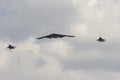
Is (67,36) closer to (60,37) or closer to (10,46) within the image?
(60,37)

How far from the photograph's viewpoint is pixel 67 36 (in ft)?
514

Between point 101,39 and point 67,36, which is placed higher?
point 101,39

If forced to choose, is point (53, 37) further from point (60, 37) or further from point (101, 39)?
point (101, 39)

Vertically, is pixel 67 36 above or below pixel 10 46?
below

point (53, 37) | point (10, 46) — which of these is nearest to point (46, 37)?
point (53, 37)

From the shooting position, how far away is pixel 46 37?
533 feet

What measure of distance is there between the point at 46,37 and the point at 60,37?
678 cm

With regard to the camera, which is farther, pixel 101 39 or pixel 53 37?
pixel 101 39

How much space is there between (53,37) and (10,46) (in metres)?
38.1

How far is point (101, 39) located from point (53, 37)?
123 feet

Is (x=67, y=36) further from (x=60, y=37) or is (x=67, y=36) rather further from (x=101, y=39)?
(x=101, y=39)

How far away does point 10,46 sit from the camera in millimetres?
191125

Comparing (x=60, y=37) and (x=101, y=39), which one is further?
(x=101, y=39)

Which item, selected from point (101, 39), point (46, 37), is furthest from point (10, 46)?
point (101, 39)
